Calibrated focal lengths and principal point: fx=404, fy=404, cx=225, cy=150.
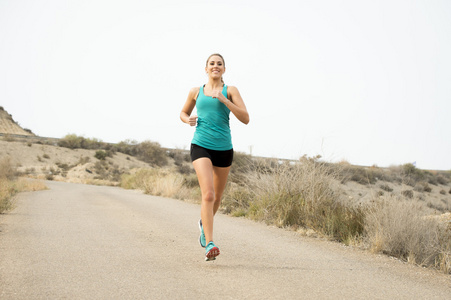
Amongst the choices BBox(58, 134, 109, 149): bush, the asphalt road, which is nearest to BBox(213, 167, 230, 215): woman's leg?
the asphalt road

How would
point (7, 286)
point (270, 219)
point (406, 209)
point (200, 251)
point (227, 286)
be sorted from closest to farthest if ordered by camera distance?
point (7, 286)
point (227, 286)
point (200, 251)
point (406, 209)
point (270, 219)

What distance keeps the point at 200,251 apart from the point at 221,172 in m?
1.24

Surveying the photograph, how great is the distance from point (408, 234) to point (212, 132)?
3.55 m

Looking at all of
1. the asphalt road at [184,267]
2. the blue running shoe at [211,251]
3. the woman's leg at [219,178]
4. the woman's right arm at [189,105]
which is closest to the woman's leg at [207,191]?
the blue running shoe at [211,251]

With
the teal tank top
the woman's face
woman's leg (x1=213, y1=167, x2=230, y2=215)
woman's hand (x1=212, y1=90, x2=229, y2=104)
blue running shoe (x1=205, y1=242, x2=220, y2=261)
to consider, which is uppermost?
the woman's face

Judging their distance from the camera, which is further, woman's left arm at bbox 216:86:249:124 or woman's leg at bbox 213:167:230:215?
woman's leg at bbox 213:167:230:215

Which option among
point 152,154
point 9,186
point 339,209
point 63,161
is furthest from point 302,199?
point 152,154

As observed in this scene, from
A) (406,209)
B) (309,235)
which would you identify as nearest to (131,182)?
(309,235)

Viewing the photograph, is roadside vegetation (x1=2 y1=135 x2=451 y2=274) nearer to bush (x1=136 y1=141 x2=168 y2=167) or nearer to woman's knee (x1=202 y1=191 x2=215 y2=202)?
woman's knee (x1=202 y1=191 x2=215 y2=202)

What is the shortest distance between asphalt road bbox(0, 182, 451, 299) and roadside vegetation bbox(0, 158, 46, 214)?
210 centimetres

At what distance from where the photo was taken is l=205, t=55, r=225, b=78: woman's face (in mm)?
5277

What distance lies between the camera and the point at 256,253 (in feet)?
19.0

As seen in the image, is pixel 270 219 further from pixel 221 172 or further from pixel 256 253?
pixel 221 172

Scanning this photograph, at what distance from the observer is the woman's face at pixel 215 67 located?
5.28 meters
